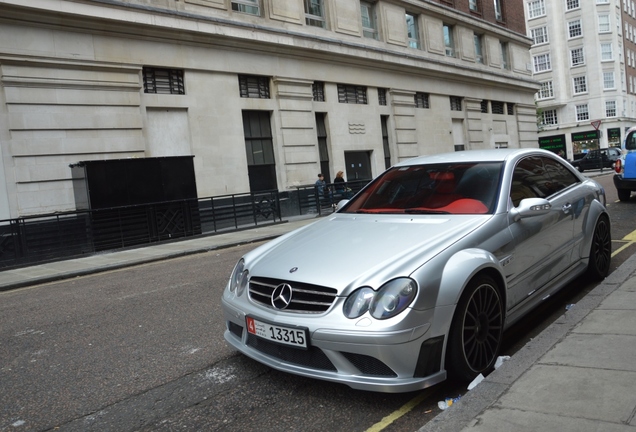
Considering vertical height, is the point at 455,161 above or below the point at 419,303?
above

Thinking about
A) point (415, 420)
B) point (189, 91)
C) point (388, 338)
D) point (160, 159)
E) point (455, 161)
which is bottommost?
point (415, 420)

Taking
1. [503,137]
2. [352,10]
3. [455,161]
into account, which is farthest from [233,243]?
[503,137]

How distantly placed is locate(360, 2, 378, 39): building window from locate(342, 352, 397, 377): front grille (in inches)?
925

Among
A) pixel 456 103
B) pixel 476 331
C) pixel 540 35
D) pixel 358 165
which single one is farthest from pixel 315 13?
pixel 540 35

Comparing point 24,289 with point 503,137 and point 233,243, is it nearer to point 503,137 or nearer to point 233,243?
point 233,243

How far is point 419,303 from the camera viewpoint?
3016 mm

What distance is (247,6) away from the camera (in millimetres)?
19719

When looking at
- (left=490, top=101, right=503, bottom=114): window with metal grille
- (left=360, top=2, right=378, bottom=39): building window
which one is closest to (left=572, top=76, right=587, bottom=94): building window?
(left=490, top=101, right=503, bottom=114): window with metal grille

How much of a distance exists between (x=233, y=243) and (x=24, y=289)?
16.3ft

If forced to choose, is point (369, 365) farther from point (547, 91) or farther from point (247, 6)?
point (547, 91)

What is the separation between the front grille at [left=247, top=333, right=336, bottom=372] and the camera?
10.2 ft

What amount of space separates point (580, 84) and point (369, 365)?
6518 centimetres

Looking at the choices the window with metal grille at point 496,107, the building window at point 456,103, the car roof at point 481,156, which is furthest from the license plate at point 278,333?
the window with metal grille at point 496,107

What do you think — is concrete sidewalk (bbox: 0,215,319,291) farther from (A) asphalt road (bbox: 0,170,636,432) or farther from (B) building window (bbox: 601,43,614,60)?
(B) building window (bbox: 601,43,614,60)
